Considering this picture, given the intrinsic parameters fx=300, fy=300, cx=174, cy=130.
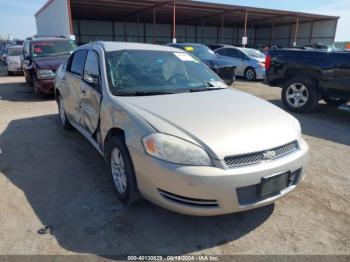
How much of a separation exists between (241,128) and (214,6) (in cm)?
2485

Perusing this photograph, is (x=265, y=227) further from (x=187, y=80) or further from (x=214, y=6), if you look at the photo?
(x=214, y=6)

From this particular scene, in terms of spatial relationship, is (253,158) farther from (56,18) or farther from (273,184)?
(56,18)

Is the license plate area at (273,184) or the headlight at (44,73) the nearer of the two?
the license plate area at (273,184)

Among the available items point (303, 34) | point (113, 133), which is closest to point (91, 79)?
point (113, 133)

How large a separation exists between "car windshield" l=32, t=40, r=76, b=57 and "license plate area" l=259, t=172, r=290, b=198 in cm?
838

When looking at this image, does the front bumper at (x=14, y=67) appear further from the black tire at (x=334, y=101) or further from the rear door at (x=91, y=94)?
the black tire at (x=334, y=101)

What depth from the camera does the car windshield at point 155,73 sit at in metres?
3.38

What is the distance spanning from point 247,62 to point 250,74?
522 millimetres

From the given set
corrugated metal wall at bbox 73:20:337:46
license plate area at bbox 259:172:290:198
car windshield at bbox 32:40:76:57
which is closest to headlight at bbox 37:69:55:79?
car windshield at bbox 32:40:76:57

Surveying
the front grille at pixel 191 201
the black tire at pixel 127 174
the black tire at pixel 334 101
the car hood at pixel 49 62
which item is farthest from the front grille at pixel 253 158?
the car hood at pixel 49 62

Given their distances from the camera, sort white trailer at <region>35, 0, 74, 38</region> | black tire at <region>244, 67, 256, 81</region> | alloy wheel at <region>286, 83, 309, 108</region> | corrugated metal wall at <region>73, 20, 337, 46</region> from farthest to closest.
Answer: corrugated metal wall at <region>73, 20, 337, 46</region> → white trailer at <region>35, 0, 74, 38</region> → black tire at <region>244, 67, 256, 81</region> → alloy wheel at <region>286, 83, 309, 108</region>

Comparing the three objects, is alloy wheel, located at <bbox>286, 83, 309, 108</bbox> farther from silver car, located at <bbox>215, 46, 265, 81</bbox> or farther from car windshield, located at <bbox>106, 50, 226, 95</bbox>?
silver car, located at <bbox>215, 46, 265, 81</bbox>

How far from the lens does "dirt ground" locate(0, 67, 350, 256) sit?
8.22 feet

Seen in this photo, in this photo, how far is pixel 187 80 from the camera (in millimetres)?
3787
